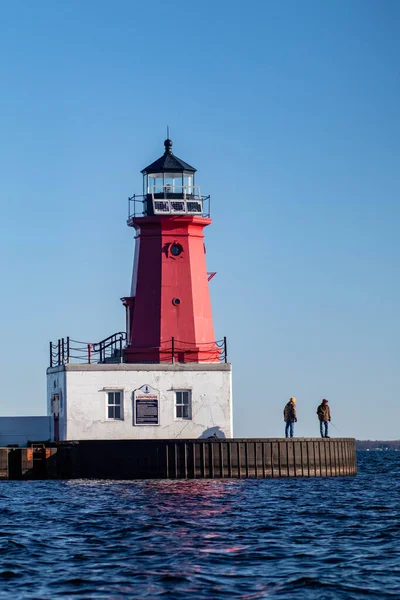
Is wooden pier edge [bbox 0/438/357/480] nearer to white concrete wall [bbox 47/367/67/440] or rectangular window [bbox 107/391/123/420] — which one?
white concrete wall [bbox 47/367/67/440]

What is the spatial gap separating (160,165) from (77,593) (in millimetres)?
28664

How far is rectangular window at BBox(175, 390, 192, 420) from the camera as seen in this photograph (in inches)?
1644

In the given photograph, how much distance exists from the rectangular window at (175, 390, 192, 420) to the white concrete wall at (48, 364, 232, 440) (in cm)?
13

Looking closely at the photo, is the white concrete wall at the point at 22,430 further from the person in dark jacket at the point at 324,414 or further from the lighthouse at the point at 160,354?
the person in dark jacket at the point at 324,414

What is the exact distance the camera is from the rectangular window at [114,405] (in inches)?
1639

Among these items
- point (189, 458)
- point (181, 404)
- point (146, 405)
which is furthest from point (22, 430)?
point (189, 458)

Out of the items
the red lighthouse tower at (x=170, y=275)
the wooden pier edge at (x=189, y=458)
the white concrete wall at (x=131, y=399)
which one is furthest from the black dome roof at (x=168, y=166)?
the wooden pier edge at (x=189, y=458)

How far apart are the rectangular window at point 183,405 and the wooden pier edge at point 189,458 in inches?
82.7

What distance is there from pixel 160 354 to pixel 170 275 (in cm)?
313

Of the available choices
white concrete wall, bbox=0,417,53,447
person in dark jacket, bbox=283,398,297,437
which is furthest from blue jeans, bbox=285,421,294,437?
white concrete wall, bbox=0,417,53,447

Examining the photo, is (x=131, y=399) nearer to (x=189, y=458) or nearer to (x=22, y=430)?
(x=189, y=458)

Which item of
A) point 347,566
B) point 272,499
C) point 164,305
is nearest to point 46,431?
point 164,305

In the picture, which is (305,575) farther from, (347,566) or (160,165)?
(160,165)

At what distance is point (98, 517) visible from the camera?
92.6ft
